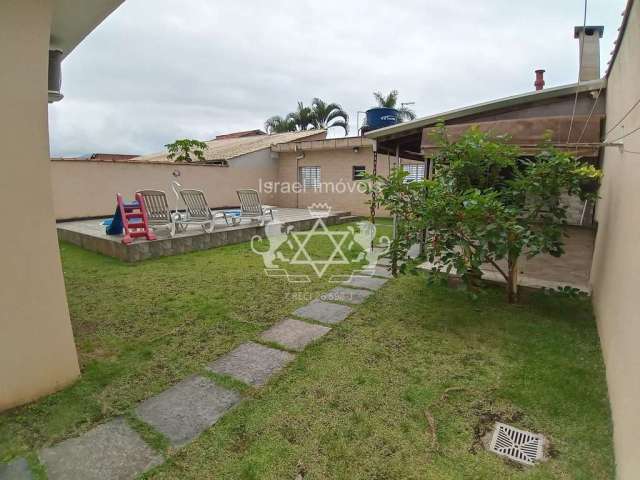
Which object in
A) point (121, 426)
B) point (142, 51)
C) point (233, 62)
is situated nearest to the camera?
point (121, 426)

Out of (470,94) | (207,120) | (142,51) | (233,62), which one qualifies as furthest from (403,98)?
(207,120)

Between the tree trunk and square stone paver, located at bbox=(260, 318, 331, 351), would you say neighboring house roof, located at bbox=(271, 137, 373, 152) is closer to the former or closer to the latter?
the tree trunk

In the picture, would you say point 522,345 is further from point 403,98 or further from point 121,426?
point 403,98

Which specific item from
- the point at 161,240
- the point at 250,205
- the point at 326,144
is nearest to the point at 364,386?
the point at 161,240

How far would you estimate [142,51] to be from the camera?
1011cm

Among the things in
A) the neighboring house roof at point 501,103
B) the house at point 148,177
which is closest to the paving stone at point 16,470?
the neighboring house roof at point 501,103

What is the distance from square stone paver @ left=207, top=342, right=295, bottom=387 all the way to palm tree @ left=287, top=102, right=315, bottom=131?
2865cm

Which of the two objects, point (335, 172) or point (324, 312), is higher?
point (335, 172)

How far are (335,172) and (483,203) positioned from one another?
43.5 ft

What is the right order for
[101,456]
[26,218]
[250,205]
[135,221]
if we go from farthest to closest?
[250,205], [135,221], [26,218], [101,456]

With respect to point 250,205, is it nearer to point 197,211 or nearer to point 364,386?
point 197,211

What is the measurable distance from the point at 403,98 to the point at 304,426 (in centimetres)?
2139

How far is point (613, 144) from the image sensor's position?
11.1 feet

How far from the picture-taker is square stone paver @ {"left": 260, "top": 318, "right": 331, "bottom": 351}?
3600 mm
